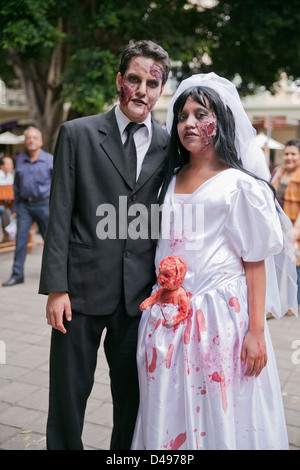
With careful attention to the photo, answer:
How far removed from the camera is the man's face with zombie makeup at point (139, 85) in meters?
2.31

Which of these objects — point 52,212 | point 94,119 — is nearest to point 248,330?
point 52,212

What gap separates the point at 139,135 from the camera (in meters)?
2.39

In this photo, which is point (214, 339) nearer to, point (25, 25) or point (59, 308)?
point (59, 308)

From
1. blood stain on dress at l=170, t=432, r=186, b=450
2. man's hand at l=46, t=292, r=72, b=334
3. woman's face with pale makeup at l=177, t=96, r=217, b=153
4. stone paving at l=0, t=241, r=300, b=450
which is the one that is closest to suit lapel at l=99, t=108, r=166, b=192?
woman's face with pale makeup at l=177, t=96, r=217, b=153

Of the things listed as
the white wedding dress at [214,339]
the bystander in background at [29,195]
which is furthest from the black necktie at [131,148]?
the bystander in background at [29,195]

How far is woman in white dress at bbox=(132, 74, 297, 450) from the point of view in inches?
82.7

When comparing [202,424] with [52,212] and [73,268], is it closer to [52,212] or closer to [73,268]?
[73,268]

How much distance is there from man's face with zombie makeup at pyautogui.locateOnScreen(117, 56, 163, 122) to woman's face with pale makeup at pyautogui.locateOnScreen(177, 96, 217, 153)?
21cm

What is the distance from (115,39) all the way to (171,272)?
10.2 meters

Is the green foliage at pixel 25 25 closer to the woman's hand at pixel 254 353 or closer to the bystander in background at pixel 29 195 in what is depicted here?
the bystander in background at pixel 29 195

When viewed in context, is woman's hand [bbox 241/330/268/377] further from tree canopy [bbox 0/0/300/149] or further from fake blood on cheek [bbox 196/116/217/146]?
tree canopy [bbox 0/0/300/149]

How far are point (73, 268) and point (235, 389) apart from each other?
33.7 inches

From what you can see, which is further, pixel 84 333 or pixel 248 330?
pixel 84 333

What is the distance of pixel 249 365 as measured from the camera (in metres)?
2.10
